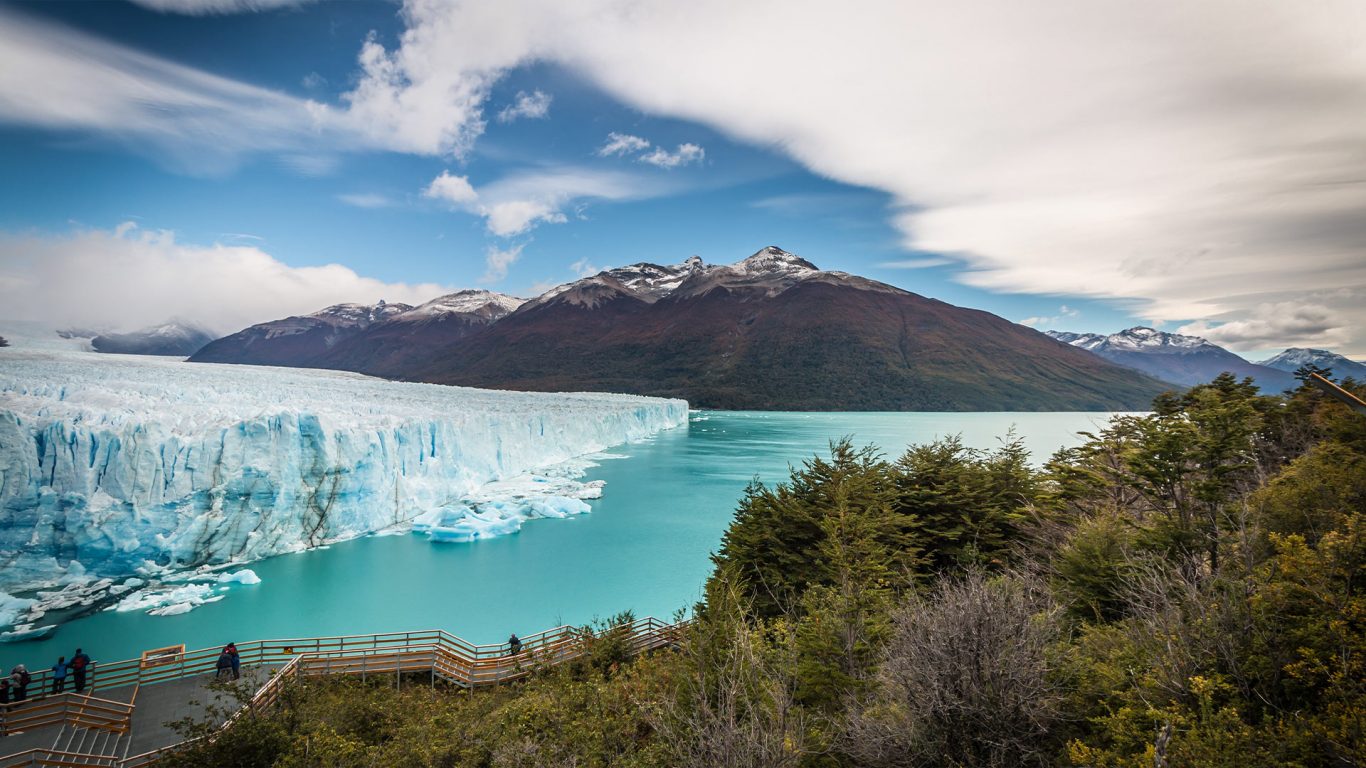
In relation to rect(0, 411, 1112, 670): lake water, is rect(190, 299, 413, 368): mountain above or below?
above

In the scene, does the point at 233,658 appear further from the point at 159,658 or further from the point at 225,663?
the point at 159,658

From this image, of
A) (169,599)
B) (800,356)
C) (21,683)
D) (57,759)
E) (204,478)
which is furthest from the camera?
(800,356)

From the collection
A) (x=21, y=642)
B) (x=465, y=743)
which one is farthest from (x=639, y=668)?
(x=21, y=642)

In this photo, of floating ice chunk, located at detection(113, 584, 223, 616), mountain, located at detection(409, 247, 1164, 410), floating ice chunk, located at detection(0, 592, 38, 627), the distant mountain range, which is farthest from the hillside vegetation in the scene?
the distant mountain range

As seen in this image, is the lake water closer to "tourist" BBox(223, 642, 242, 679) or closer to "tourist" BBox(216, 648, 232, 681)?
"tourist" BBox(216, 648, 232, 681)

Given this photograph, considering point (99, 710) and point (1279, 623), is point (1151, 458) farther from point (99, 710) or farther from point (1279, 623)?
point (99, 710)

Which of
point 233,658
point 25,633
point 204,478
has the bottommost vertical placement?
point 25,633

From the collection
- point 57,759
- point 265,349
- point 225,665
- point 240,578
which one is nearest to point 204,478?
point 240,578
